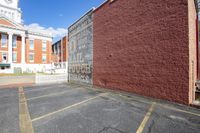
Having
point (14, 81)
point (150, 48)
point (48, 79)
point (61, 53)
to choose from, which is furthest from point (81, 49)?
point (61, 53)

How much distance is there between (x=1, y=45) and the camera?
33.4 m

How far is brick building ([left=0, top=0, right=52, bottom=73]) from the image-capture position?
3381cm

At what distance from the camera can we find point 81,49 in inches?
672

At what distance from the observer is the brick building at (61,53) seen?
4288 centimetres

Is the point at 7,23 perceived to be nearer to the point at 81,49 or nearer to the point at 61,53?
the point at 61,53

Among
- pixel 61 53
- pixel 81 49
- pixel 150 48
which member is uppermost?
pixel 61 53

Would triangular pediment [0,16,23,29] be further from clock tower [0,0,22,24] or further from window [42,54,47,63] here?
clock tower [0,0,22,24]

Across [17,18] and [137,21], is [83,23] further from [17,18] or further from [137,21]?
[17,18]

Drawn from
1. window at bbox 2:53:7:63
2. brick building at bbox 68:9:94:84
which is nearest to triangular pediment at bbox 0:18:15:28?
window at bbox 2:53:7:63

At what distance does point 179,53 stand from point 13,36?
132 feet

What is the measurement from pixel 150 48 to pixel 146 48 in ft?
1.03

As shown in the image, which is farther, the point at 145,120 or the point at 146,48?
the point at 146,48

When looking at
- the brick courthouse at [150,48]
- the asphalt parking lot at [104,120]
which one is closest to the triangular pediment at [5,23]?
the brick courthouse at [150,48]

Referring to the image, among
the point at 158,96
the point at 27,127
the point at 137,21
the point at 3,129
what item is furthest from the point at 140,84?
the point at 3,129
